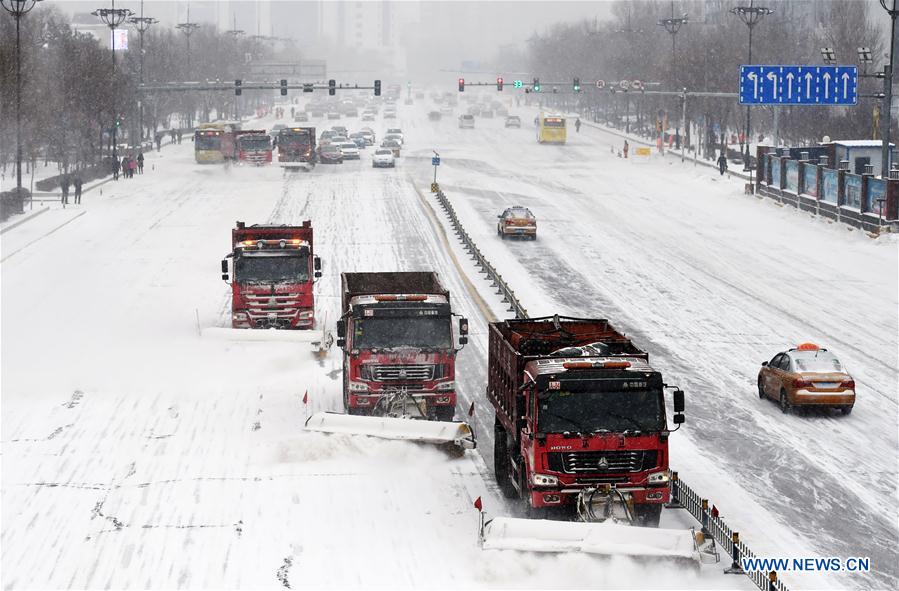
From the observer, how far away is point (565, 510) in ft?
61.8

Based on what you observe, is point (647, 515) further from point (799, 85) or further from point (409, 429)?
point (799, 85)

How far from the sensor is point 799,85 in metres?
69.6

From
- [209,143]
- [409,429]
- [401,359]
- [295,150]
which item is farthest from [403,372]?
[209,143]

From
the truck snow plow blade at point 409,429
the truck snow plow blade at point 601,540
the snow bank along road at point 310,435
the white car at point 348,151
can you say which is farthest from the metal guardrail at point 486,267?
the white car at point 348,151

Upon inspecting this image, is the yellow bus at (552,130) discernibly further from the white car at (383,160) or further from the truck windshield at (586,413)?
the truck windshield at (586,413)

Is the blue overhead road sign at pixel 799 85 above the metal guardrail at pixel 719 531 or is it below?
above

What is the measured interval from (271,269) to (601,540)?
18.1 m

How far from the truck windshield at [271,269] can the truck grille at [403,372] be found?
10.1 metres

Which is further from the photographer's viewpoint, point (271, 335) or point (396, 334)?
point (271, 335)

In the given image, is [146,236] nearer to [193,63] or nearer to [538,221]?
[538,221]

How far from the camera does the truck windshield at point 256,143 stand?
290 ft

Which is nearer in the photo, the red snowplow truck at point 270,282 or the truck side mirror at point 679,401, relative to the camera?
the truck side mirror at point 679,401

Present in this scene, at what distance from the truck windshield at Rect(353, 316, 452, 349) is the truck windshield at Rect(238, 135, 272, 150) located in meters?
65.1

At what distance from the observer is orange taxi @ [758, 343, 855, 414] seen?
28625 millimetres
